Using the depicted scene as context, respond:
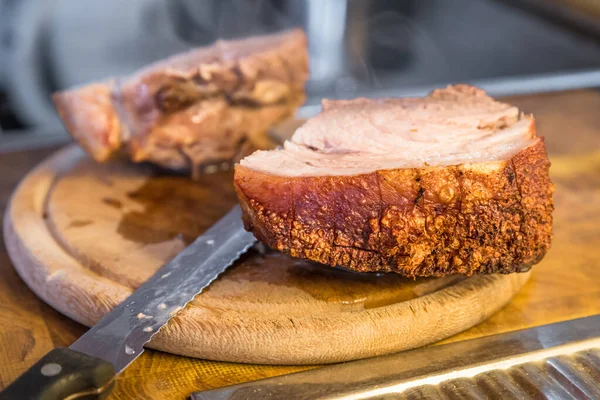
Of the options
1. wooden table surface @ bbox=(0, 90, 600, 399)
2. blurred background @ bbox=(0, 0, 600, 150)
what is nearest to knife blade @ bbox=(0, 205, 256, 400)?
wooden table surface @ bbox=(0, 90, 600, 399)

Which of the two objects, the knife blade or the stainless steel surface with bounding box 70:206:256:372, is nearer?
the knife blade

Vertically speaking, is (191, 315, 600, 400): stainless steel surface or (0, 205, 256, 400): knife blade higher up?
(0, 205, 256, 400): knife blade

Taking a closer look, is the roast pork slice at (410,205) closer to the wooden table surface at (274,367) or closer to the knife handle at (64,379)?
the wooden table surface at (274,367)

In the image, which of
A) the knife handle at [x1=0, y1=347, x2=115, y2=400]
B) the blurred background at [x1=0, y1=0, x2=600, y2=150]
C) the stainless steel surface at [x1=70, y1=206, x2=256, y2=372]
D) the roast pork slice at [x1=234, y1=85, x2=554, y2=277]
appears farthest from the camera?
the blurred background at [x1=0, y1=0, x2=600, y2=150]

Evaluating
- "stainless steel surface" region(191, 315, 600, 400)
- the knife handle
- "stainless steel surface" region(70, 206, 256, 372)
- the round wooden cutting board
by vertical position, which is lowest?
"stainless steel surface" region(191, 315, 600, 400)

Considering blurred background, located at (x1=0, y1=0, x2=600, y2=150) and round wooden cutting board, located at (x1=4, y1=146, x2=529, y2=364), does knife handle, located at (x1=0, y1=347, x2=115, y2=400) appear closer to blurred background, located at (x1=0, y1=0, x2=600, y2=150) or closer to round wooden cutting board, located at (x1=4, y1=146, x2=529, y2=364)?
round wooden cutting board, located at (x1=4, y1=146, x2=529, y2=364)

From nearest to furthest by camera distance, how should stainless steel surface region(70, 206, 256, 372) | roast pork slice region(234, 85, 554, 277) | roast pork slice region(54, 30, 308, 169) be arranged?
stainless steel surface region(70, 206, 256, 372), roast pork slice region(234, 85, 554, 277), roast pork slice region(54, 30, 308, 169)

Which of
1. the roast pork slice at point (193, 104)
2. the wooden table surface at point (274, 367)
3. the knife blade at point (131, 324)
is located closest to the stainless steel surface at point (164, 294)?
the knife blade at point (131, 324)
